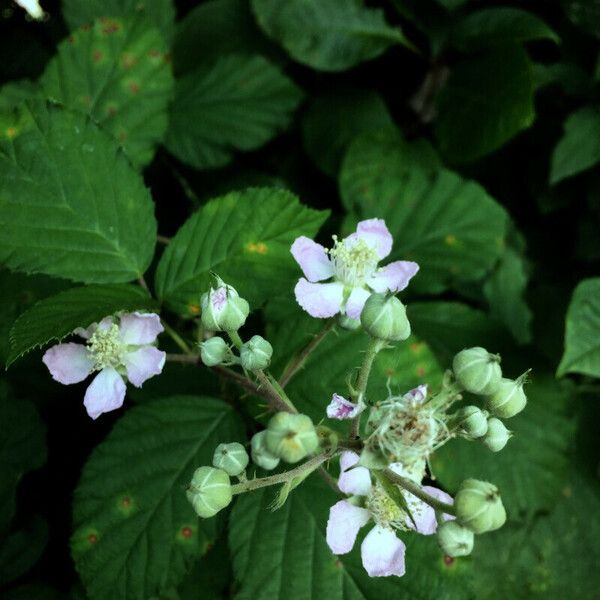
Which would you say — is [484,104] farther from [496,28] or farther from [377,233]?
[377,233]

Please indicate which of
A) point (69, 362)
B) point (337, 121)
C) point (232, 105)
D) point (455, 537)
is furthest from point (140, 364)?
point (337, 121)

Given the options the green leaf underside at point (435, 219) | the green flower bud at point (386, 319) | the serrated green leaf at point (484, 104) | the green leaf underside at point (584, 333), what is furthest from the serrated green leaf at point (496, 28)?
the green flower bud at point (386, 319)

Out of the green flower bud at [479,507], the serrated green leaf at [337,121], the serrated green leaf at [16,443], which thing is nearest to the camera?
the green flower bud at [479,507]

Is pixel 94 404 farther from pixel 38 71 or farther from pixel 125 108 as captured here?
pixel 38 71

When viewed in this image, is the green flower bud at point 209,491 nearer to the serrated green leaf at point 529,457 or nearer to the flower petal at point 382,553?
the flower petal at point 382,553

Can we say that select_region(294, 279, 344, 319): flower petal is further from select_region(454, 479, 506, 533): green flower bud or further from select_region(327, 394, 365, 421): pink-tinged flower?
select_region(454, 479, 506, 533): green flower bud

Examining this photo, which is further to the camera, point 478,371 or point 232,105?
point 232,105

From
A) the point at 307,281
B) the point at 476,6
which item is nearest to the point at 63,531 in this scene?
the point at 307,281
